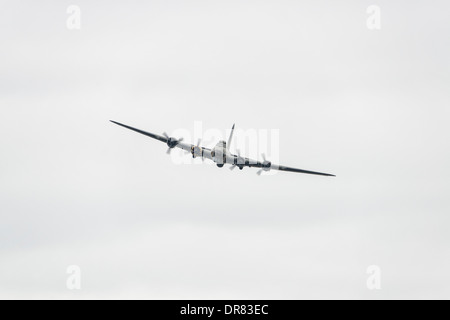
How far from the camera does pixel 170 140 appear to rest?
130 m

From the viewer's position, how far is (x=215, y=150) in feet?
405
